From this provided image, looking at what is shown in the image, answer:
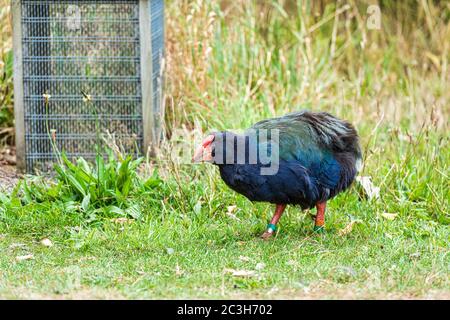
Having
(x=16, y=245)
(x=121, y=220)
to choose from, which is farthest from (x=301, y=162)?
(x=16, y=245)

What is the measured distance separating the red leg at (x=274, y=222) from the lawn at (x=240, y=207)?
10 centimetres

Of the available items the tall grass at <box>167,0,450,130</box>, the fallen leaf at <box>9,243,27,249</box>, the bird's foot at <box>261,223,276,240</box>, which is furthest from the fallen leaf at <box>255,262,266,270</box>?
the tall grass at <box>167,0,450,130</box>

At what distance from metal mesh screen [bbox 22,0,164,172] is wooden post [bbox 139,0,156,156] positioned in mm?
55

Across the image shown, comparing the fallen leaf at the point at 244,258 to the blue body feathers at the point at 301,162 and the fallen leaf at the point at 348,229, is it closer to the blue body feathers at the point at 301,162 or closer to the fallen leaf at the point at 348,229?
the blue body feathers at the point at 301,162

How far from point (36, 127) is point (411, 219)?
319 cm

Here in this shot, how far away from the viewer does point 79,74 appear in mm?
6898

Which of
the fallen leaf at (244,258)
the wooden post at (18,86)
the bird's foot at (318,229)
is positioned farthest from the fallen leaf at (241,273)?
the wooden post at (18,86)

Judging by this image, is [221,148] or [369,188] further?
[369,188]

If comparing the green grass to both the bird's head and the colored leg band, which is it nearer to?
the colored leg band

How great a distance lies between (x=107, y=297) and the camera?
170 inches

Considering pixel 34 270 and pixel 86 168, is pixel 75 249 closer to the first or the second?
pixel 34 270

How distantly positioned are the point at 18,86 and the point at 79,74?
512 mm

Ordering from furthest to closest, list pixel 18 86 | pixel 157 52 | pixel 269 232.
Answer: pixel 157 52 < pixel 18 86 < pixel 269 232

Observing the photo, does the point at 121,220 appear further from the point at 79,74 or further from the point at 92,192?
the point at 79,74
